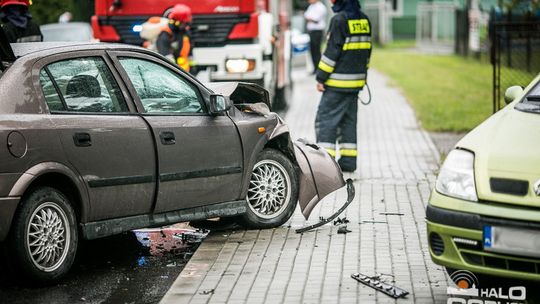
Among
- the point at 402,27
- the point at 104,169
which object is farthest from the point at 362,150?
the point at 402,27

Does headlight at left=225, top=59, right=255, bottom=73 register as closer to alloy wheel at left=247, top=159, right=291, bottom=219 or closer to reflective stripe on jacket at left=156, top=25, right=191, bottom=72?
reflective stripe on jacket at left=156, top=25, right=191, bottom=72

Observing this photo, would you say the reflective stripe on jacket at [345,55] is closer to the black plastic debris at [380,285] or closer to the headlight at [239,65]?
the headlight at [239,65]

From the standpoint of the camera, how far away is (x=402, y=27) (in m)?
54.0

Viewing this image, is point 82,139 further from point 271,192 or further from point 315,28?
point 315,28

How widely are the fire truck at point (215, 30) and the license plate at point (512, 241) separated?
10.3 meters

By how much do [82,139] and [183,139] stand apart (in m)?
1.03

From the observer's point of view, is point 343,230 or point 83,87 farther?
point 343,230

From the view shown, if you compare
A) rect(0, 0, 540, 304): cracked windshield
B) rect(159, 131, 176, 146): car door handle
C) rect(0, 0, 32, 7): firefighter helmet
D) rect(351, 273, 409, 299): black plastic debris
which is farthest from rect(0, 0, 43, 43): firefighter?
rect(351, 273, 409, 299): black plastic debris

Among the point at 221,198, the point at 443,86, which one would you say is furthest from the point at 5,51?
the point at 443,86

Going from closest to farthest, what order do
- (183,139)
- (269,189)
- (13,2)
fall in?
(183,139), (269,189), (13,2)

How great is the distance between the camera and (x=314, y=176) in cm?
933

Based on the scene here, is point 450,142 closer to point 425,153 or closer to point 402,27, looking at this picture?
point 425,153

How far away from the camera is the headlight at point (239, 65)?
53.4 ft

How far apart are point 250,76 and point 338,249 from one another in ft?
26.9
